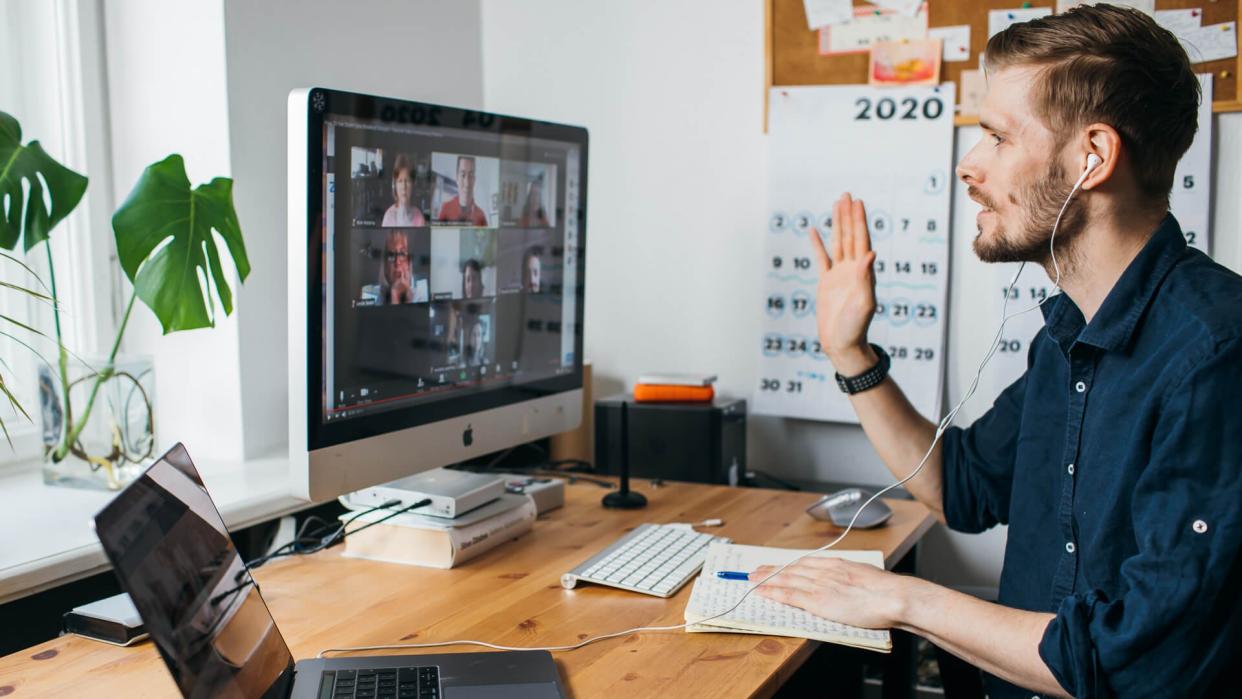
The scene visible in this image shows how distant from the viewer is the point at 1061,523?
1.32 meters

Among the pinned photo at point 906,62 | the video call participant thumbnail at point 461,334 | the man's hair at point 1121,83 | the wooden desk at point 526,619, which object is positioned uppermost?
the pinned photo at point 906,62

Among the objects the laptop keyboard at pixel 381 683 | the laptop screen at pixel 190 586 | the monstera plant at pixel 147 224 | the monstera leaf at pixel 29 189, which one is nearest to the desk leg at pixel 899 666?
the laptop keyboard at pixel 381 683

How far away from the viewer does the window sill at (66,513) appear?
132cm

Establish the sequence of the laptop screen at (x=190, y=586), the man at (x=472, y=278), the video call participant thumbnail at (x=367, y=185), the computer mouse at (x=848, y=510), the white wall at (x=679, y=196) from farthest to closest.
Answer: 1. the white wall at (x=679, y=196)
2. the computer mouse at (x=848, y=510)
3. the man at (x=472, y=278)
4. the video call participant thumbnail at (x=367, y=185)
5. the laptop screen at (x=190, y=586)

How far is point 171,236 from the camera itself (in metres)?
1.53

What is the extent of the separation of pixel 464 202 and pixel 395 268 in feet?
0.57

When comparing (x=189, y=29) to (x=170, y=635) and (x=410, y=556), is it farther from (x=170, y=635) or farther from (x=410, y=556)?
(x=170, y=635)

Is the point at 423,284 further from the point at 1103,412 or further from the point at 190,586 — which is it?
the point at 1103,412

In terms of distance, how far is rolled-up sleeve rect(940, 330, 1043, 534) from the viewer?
62.0 inches

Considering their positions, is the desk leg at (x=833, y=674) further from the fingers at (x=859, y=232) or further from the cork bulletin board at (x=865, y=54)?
the cork bulletin board at (x=865, y=54)

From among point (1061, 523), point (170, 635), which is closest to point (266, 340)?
point (170, 635)

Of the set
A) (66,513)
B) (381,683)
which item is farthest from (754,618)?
(66,513)

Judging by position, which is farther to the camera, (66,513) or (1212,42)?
(1212,42)

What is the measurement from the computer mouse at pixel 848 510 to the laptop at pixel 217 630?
687 mm
